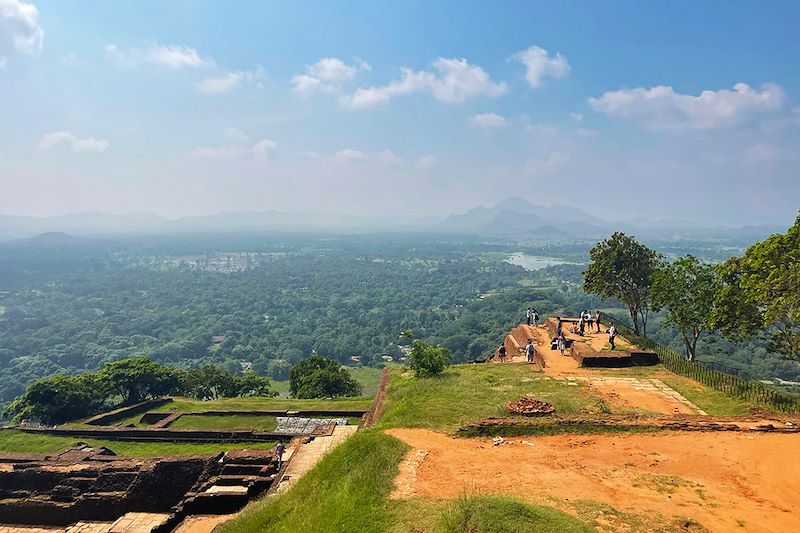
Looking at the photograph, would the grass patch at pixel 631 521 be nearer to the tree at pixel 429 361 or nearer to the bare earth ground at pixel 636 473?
the bare earth ground at pixel 636 473

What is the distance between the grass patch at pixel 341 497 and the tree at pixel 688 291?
57.1 feet

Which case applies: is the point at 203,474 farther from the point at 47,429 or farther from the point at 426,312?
the point at 426,312

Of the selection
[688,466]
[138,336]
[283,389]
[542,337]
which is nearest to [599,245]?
[542,337]

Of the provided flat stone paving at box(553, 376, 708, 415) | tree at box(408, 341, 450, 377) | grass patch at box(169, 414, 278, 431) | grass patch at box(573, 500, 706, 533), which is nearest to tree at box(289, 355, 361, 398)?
grass patch at box(169, 414, 278, 431)

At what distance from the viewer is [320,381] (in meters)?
33.0

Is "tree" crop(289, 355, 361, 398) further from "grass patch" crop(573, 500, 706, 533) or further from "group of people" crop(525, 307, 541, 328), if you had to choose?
"grass patch" crop(573, 500, 706, 533)

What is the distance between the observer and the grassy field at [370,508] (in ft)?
25.8

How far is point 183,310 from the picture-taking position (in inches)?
5325

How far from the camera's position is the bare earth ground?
886 cm

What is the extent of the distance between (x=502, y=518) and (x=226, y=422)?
20.3 metres

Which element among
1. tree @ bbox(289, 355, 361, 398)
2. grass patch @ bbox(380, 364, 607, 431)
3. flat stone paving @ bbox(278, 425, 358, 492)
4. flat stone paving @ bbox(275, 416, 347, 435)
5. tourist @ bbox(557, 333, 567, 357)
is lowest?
tree @ bbox(289, 355, 361, 398)

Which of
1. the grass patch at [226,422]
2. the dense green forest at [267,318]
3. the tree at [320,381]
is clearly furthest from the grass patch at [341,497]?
the dense green forest at [267,318]

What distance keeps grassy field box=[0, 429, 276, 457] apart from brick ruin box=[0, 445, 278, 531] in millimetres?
3206

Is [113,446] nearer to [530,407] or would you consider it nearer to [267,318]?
[530,407]
